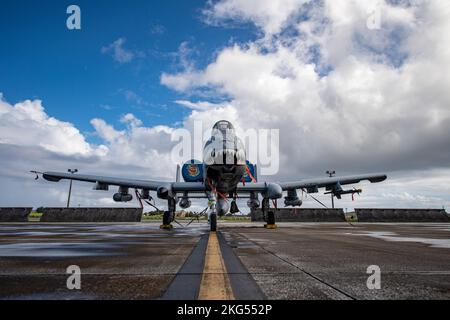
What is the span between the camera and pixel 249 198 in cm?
2014

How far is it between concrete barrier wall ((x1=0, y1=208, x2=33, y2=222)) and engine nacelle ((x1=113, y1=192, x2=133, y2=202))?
24229mm

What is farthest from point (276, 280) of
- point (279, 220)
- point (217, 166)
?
point (279, 220)

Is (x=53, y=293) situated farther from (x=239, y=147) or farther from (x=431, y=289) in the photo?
(x=239, y=147)

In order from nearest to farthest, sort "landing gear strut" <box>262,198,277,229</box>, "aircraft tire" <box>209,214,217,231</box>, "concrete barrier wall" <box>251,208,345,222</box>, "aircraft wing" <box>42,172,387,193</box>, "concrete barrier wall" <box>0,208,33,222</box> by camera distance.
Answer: "aircraft tire" <box>209,214,217,231</box>
"landing gear strut" <box>262,198,277,229</box>
"aircraft wing" <box>42,172,387,193</box>
"concrete barrier wall" <box>0,208,33,222</box>
"concrete barrier wall" <box>251,208,345,222</box>

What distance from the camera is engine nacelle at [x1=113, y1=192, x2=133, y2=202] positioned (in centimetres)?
2067

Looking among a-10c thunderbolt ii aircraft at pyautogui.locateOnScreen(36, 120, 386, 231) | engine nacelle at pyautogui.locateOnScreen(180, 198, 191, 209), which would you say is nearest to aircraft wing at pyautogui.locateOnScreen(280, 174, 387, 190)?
a-10c thunderbolt ii aircraft at pyautogui.locateOnScreen(36, 120, 386, 231)

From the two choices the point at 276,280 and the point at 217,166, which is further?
the point at 217,166

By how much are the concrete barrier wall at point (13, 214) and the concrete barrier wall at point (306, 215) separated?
28.2m

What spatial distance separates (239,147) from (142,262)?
29.8 feet

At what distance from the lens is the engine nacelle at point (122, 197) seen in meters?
20.7

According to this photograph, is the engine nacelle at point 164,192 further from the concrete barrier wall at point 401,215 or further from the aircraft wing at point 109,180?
the concrete barrier wall at point 401,215

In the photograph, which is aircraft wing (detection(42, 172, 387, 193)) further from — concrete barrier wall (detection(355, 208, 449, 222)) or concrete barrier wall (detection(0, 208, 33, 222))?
concrete barrier wall (detection(0, 208, 33, 222))

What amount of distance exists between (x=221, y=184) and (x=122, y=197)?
9.36m
